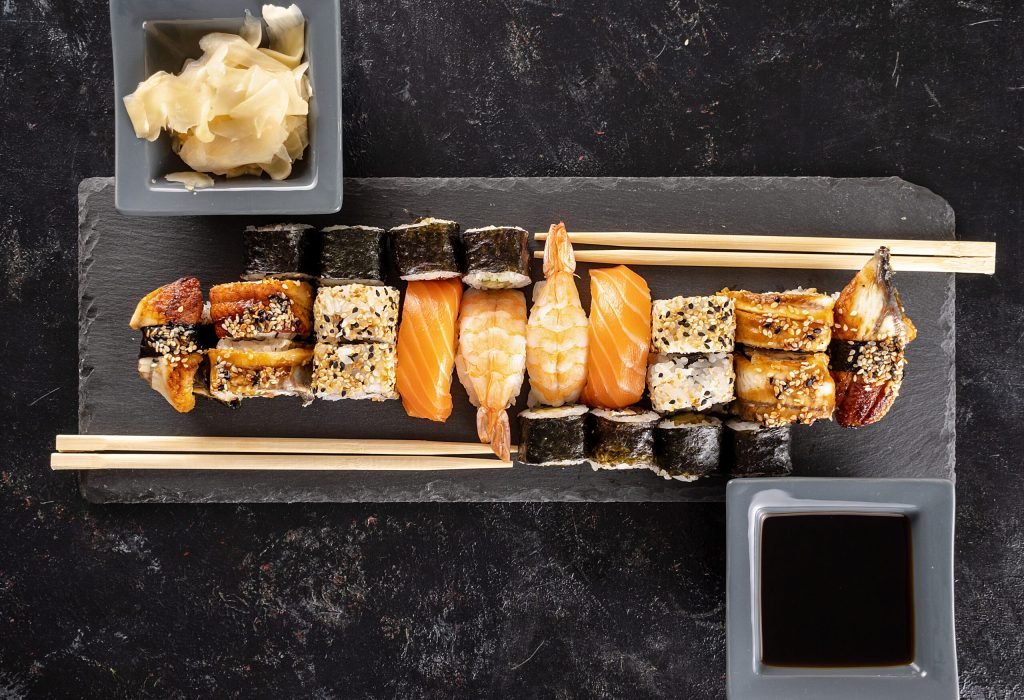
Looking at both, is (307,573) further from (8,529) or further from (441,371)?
(8,529)

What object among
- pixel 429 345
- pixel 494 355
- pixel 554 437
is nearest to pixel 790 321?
pixel 554 437

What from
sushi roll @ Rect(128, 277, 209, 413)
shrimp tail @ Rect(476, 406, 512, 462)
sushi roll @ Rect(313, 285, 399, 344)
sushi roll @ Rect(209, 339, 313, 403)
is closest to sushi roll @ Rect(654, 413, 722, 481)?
shrimp tail @ Rect(476, 406, 512, 462)

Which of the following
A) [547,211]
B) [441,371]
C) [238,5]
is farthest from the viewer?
[547,211]

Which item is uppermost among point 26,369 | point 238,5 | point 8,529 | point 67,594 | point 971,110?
point 238,5

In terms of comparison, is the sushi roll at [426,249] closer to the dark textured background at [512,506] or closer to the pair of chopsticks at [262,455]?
→ the dark textured background at [512,506]

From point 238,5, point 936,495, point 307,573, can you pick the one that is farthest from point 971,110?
point 307,573

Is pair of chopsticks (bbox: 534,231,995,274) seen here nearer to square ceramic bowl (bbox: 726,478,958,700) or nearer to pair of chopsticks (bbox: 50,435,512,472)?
square ceramic bowl (bbox: 726,478,958,700)
